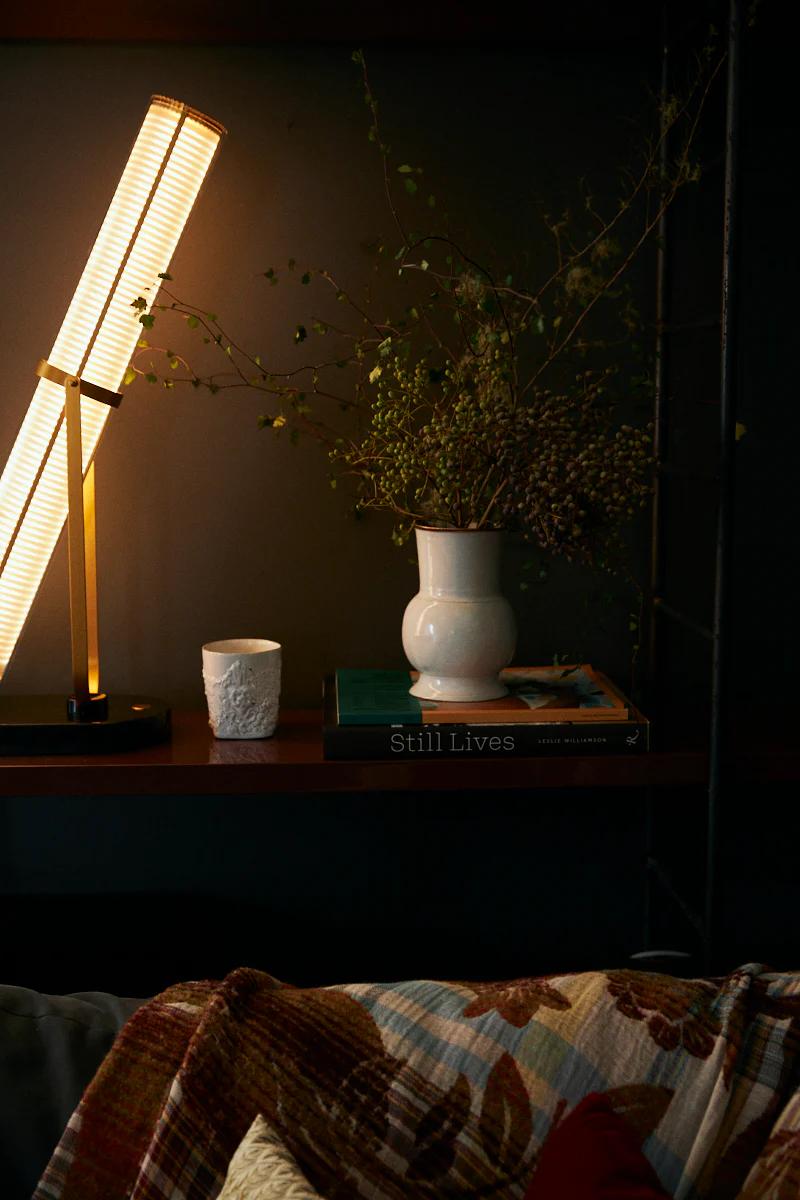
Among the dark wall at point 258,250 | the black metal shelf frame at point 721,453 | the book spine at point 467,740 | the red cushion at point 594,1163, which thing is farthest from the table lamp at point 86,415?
the red cushion at point 594,1163

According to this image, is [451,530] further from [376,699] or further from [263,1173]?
[263,1173]

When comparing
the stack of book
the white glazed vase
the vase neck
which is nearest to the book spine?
the stack of book

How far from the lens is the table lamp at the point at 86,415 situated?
1711 millimetres

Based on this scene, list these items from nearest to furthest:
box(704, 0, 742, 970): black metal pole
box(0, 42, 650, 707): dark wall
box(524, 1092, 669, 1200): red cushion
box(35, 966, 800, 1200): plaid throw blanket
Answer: box(524, 1092, 669, 1200): red cushion < box(35, 966, 800, 1200): plaid throw blanket < box(704, 0, 742, 970): black metal pole < box(0, 42, 650, 707): dark wall

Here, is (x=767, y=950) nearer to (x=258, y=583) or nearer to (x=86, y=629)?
(x=258, y=583)

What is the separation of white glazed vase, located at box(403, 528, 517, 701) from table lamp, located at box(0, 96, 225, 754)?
0.44m

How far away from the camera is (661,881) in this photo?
6.76 ft

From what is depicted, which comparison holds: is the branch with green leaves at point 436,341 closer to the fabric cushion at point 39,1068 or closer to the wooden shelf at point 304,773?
the wooden shelf at point 304,773

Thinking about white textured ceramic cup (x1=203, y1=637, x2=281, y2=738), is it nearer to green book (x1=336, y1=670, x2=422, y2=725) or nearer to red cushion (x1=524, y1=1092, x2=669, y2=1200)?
green book (x1=336, y1=670, x2=422, y2=725)

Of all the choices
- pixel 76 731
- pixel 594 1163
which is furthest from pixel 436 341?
pixel 594 1163

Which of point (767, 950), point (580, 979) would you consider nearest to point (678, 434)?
point (767, 950)

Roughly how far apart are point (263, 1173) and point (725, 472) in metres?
1.14

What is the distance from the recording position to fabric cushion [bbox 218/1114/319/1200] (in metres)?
0.90

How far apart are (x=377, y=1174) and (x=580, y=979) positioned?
0.28 m
